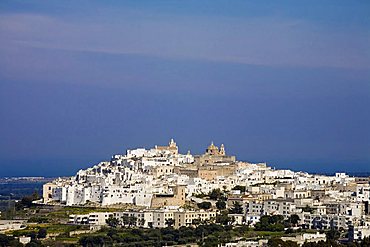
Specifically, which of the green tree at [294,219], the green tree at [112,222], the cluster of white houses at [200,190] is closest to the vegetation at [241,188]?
the cluster of white houses at [200,190]

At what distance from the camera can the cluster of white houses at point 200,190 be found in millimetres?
34344

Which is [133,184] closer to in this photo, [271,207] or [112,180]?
[112,180]

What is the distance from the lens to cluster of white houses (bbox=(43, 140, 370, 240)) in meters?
34.3

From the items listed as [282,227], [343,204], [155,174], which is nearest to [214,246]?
[282,227]

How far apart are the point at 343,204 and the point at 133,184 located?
24.0 ft

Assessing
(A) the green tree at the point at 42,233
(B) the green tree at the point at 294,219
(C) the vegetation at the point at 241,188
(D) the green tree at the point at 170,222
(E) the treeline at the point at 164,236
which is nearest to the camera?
(E) the treeline at the point at 164,236

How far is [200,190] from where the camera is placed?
127 feet

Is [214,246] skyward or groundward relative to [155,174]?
groundward

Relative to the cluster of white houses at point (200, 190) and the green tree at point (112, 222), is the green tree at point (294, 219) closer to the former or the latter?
the cluster of white houses at point (200, 190)

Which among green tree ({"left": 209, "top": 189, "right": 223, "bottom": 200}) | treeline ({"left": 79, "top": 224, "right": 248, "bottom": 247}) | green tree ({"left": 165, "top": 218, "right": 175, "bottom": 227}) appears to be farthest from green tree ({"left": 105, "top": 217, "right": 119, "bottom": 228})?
green tree ({"left": 209, "top": 189, "right": 223, "bottom": 200})

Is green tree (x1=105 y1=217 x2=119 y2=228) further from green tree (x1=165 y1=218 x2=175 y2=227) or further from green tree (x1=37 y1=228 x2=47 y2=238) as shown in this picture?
green tree (x1=37 y1=228 x2=47 y2=238)

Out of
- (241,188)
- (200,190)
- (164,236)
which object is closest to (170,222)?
(164,236)

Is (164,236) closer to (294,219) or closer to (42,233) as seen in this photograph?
(42,233)

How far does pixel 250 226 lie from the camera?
1335 inches
